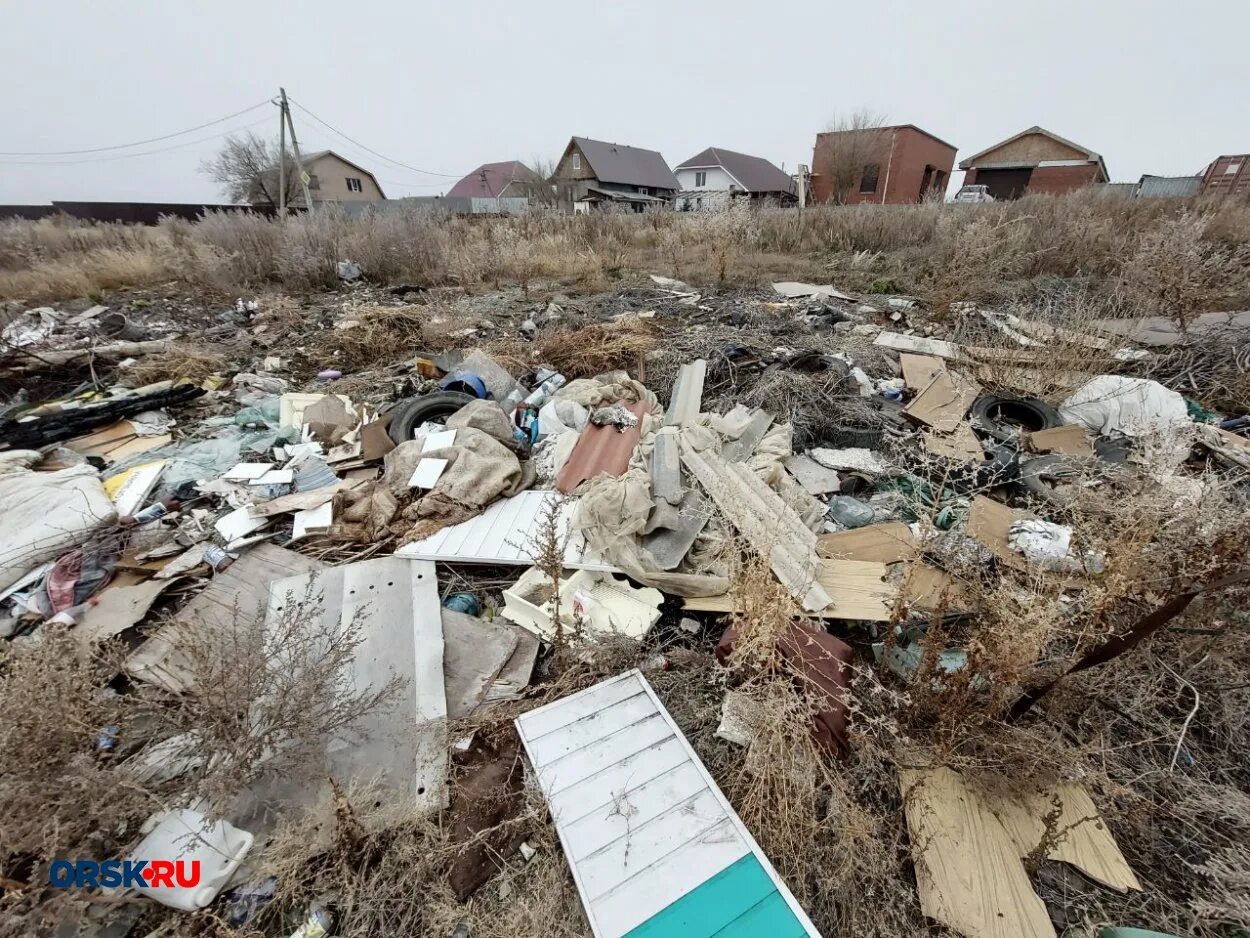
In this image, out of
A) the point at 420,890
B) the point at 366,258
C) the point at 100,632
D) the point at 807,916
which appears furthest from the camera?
the point at 366,258

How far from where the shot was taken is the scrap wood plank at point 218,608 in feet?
6.88

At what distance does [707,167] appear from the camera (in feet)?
97.5

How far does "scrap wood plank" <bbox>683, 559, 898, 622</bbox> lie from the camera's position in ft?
7.55

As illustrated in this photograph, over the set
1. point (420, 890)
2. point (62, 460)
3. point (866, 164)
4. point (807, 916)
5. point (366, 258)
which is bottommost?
point (420, 890)

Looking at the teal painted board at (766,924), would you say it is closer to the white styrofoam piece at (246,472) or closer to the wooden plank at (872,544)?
the wooden plank at (872,544)

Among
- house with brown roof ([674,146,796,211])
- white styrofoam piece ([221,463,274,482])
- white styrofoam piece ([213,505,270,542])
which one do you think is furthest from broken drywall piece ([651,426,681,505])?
house with brown roof ([674,146,796,211])

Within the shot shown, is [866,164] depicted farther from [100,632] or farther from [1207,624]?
[100,632]

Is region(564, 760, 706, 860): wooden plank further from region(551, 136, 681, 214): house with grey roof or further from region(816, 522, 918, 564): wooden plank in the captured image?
region(551, 136, 681, 214): house with grey roof

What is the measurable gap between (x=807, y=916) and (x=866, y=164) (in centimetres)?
2684

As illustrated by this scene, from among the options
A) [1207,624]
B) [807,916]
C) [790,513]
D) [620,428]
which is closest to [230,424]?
[620,428]

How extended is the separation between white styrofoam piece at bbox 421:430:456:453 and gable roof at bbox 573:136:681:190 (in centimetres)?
2799

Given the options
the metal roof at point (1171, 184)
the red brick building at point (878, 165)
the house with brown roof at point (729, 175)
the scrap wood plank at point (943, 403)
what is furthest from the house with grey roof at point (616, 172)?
the scrap wood plank at point (943, 403)

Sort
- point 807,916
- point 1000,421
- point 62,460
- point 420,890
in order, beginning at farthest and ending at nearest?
1. point 1000,421
2. point 62,460
3. point 420,890
4. point 807,916

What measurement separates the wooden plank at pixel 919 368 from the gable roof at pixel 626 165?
26731 mm
